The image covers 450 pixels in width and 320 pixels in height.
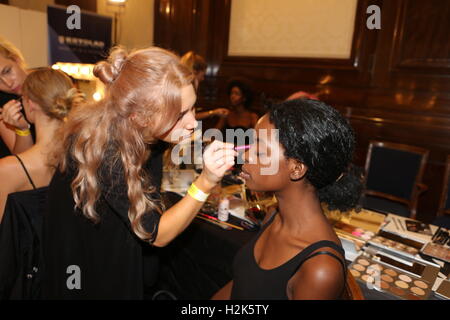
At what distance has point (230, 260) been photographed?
1633 millimetres

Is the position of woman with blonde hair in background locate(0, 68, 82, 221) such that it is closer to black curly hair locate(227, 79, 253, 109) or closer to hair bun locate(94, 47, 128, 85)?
hair bun locate(94, 47, 128, 85)

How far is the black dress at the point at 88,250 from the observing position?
4.17ft

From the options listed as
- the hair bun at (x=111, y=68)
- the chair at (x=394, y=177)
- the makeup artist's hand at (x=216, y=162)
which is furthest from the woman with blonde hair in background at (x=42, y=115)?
the chair at (x=394, y=177)

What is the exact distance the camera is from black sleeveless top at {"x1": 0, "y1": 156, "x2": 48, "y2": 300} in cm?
148

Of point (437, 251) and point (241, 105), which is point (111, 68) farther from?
point (241, 105)

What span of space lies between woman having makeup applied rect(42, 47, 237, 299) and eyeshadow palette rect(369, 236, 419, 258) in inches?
38.1

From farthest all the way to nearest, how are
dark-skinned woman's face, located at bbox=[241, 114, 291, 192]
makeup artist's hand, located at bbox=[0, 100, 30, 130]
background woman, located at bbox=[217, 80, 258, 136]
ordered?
background woman, located at bbox=[217, 80, 258, 136]
makeup artist's hand, located at bbox=[0, 100, 30, 130]
dark-skinned woman's face, located at bbox=[241, 114, 291, 192]

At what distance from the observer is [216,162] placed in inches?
47.0

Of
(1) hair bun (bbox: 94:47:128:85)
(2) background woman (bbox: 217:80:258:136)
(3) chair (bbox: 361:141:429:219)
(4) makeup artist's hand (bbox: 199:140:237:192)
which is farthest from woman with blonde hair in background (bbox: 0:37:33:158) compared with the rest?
(3) chair (bbox: 361:141:429:219)

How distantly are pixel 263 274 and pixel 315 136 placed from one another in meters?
0.53

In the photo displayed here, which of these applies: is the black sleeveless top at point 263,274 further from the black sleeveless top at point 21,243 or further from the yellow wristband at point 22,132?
the yellow wristband at point 22,132

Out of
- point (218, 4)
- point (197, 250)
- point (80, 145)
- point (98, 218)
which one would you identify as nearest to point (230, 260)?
point (197, 250)

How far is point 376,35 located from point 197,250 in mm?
3233

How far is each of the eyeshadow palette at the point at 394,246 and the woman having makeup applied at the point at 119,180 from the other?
0.97m
